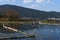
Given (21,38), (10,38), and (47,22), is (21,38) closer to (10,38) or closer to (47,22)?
(10,38)

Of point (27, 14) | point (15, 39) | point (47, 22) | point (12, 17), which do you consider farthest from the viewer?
point (27, 14)

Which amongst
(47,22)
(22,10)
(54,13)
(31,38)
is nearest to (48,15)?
(54,13)

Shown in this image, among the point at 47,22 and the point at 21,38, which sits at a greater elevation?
the point at 21,38

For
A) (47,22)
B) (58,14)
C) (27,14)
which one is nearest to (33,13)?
(27,14)

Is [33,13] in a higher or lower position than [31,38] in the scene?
lower

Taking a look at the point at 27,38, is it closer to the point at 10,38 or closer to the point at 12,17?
the point at 10,38

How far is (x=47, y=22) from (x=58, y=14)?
2234cm

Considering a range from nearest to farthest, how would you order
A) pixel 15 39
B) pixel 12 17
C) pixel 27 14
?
pixel 15 39
pixel 12 17
pixel 27 14

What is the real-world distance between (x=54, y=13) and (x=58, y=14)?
2.48 metres

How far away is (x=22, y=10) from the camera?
11800 centimetres

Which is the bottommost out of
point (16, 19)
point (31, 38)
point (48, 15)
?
point (48, 15)

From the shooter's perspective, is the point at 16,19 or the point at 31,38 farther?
the point at 16,19

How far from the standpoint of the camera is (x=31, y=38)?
2477 cm

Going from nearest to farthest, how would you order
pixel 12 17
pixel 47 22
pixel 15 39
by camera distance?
pixel 15 39 → pixel 12 17 → pixel 47 22
